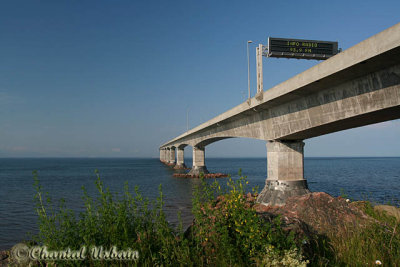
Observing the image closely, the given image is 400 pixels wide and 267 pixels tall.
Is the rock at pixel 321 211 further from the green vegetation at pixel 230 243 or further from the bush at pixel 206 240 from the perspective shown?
the bush at pixel 206 240

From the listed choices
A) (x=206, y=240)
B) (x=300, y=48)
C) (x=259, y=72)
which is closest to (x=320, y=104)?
(x=259, y=72)

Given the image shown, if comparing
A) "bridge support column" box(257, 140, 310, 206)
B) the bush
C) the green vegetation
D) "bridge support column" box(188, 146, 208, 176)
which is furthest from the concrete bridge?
"bridge support column" box(188, 146, 208, 176)

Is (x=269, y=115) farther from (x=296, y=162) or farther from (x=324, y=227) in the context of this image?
(x=324, y=227)

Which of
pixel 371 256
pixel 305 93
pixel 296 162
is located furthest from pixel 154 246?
pixel 296 162

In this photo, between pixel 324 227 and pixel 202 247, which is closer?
pixel 202 247

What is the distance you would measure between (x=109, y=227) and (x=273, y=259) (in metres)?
3.64

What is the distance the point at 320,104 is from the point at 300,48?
7.62 metres

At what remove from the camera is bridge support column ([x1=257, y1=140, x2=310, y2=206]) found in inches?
709

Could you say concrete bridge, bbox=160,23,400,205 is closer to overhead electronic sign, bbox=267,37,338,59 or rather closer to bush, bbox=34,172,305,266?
overhead electronic sign, bbox=267,37,338,59

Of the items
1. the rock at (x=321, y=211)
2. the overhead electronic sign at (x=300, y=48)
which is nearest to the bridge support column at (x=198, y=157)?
the overhead electronic sign at (x=300, y=48)

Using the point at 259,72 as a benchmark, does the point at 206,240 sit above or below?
below

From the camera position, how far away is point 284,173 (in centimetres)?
1830

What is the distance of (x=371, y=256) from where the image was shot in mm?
5383

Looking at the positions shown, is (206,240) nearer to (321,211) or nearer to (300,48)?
(321,211)
